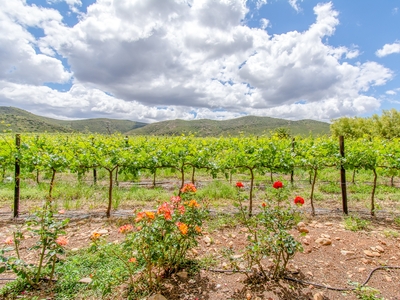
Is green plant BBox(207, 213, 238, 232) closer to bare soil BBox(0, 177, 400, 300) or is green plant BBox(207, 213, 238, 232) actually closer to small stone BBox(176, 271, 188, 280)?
bare soil BBox(0, 177, 400, 300)

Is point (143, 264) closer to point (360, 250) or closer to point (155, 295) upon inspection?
point (155, 295)

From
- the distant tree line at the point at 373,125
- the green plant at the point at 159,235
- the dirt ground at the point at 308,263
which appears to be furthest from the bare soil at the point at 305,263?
the distant tree line at the point at 373,125

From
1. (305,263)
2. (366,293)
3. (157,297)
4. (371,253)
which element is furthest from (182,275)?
(371,253)

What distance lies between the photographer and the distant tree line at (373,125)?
31.7 meters

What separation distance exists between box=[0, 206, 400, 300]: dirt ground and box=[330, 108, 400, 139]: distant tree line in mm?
29257

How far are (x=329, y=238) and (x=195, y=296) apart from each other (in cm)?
284

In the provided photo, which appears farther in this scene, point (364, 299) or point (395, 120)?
point (395, 120)

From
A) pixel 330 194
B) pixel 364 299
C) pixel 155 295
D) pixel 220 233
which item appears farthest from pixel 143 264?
pixel 330 194

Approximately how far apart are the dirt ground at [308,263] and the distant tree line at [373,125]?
96.0ft

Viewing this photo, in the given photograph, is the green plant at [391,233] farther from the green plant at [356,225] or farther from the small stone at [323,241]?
the small stone at [323,241]

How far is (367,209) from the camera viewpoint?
6.02 m

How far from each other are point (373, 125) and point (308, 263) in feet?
135

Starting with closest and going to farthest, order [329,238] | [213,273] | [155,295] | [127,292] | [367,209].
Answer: [155,295], [127,292], [213,273], [329,238], [367,209]

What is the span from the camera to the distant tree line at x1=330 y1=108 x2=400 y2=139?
104 ft
